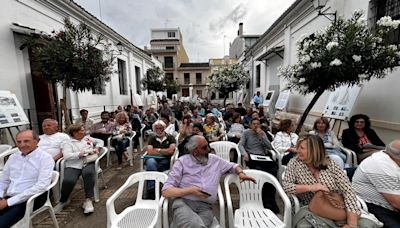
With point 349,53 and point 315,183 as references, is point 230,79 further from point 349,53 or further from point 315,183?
point 315,183

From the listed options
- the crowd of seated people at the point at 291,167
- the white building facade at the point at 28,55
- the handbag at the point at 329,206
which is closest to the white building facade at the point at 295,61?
the crowd of seated people at the point at 291,167

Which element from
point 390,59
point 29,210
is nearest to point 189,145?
point 29,210

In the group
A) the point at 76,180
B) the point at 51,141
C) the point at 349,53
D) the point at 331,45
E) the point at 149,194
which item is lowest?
the point at 149,194

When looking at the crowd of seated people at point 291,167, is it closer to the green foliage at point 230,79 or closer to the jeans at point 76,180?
the jeans at point 76,180

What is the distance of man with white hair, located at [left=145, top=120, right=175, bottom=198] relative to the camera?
3.06 metres

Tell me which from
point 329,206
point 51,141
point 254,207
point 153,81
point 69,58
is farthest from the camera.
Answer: point 153,81

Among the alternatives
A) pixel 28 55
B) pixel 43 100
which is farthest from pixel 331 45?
pixel 43 100

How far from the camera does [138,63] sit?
1438 cm

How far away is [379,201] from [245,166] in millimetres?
1816

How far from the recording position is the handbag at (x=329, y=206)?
173 centimetres

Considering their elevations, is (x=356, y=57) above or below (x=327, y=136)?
above

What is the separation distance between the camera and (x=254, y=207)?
2.30m

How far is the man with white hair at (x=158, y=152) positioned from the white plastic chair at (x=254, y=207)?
3.82 feet

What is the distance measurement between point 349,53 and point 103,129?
491cm
